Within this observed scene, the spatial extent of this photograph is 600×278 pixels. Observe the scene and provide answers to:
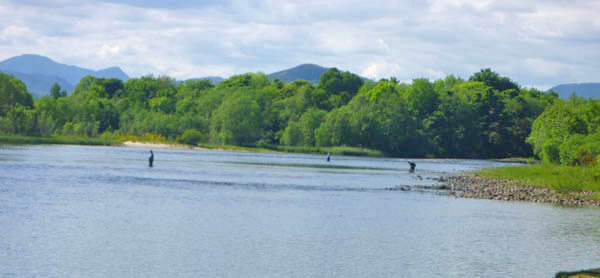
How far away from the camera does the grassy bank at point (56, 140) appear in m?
127

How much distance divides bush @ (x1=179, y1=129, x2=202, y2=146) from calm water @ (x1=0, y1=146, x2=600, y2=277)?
98.2 meters

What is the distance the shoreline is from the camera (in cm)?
5042

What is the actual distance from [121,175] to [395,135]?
98199mm

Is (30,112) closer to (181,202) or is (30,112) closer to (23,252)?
(181,202)

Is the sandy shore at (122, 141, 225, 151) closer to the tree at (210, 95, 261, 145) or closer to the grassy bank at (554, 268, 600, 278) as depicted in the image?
the tree at (210, 95, 261, 145)

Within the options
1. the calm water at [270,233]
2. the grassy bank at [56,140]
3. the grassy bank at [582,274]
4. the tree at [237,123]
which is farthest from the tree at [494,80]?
the grassy bank at [582,274]

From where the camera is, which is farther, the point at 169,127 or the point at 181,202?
the point at 169,127

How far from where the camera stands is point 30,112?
134250 millimetres

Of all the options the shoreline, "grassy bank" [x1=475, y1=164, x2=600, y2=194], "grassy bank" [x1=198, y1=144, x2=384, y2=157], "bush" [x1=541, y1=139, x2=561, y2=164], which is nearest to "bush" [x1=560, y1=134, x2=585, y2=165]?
"grassy bank" [x1=475, y1=164, x2=600, y2=194]

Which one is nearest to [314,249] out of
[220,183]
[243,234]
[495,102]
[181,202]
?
[243,234]

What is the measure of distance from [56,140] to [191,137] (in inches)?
1151

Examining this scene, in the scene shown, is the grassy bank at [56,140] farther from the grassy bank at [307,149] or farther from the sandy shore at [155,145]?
the grassy bank at [307,149]

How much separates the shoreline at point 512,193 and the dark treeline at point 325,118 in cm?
8555

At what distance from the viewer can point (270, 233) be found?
32.0 metres
